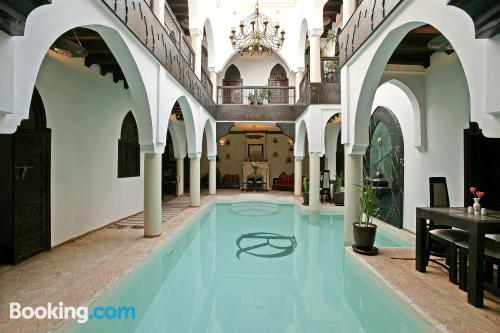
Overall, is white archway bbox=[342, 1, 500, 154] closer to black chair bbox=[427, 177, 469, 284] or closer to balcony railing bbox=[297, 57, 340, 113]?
black chair bbox=[427, 177, 469, 284]

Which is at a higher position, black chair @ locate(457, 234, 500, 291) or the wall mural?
the wall mural

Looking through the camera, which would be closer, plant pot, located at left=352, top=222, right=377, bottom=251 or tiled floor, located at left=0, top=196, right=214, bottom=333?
tiled floor, located at left=0, top=196, right=214, bottom=333

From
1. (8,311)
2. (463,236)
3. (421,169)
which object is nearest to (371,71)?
(463,236)

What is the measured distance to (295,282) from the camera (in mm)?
5031

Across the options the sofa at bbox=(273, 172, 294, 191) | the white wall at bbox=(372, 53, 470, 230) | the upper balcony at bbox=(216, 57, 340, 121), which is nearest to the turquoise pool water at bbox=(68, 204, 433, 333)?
the white wall at bbox=(372, 53, 470, 230)

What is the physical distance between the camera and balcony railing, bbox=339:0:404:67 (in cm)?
438

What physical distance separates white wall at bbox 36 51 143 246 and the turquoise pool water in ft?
7.67

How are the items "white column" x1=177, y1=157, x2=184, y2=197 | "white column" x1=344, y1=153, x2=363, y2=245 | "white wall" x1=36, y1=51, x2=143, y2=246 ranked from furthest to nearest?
"white column" x1=177, y1=157, x2=184, y2=197 → "white column" x1=344, y1=153, x2=363, y2=245 → "white wall" x1=36, y1=51, x2=143, y2=246

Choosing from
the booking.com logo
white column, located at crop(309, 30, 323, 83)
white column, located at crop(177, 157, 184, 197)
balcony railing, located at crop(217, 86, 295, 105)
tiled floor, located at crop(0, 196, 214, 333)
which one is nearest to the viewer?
the booking.com logo

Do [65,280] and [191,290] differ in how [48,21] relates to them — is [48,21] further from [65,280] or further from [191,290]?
[191,290]

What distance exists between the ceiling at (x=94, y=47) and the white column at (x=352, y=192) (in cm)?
572

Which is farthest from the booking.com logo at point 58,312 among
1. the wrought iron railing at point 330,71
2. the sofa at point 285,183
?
the sofa at point 285,183

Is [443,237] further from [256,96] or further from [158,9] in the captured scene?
[256,96]

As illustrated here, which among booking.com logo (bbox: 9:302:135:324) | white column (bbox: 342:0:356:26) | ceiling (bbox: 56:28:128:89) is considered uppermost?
white column (bbox: 342:0:356:26)
